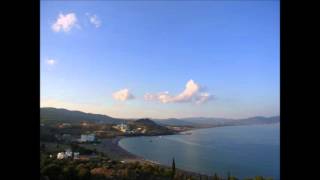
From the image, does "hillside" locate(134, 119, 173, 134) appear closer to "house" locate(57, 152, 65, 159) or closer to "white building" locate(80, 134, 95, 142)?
"white building" locate(80, 134, 95, 142)

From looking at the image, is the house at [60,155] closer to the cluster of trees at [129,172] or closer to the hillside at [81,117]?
the cluster of trees at [129,172]

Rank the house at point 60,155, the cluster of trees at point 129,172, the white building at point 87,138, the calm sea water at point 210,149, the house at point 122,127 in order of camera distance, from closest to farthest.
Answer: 1. the house at point 60,155
2. the cluster of trees at point 129,172
3. the white building at point 87,138
4. the house at point 122,127
5. the calm sea water at point 210,149

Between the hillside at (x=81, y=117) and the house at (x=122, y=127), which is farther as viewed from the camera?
the house at (x=122, y=127)

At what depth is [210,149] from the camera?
28.8 feet

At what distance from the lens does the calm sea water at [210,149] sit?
7.27 metres

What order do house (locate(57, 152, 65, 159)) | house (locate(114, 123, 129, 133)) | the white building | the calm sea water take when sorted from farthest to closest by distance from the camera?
the calm sea water → house (locate(114, 123, 129, 133)) → the white building → house (locate(57, 152, 65, 159))

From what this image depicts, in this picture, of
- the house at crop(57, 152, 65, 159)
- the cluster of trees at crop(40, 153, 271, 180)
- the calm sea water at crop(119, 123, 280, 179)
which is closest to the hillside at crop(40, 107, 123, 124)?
the calm sea water at crop(119, 123, 280, 179)

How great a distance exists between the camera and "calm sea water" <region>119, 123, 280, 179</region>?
23.8 ft

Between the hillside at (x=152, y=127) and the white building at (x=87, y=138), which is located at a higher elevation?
the hillside at (x=152, y=127)

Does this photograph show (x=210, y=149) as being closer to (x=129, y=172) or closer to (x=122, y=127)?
(x=122, y=127)

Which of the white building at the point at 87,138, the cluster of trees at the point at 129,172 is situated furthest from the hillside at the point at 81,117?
the cluster of trees at the point at 129,172
